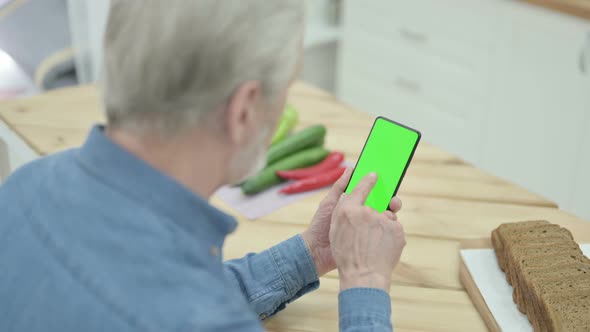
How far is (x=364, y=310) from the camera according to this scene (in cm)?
94

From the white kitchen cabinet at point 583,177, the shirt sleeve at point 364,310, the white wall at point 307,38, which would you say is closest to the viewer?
the shirt sleeve at point 364,310

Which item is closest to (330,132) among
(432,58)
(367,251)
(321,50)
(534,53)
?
(367,251)

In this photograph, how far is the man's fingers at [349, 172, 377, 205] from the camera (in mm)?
1035

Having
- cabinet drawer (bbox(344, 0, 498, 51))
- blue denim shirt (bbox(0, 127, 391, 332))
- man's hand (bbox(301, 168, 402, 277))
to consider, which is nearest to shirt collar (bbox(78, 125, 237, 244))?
blue denim shirt (bbox(0, 127, 391, 332))

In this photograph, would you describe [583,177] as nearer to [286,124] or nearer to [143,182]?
[286,124]

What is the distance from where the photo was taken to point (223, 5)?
741mm

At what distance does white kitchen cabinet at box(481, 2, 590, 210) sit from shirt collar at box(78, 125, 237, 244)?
6.48ft

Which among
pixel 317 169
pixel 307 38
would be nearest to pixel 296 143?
pixel 317 169

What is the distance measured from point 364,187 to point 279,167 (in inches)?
19.3

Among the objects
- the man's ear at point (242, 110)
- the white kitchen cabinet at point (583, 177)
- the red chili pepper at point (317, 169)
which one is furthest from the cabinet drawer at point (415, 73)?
the man's ear at point (242, 110)

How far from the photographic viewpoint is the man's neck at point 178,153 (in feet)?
2.62

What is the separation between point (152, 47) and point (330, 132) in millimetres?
1050

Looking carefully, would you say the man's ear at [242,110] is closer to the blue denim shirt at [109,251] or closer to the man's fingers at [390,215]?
the blue denim shirt at [109,251]

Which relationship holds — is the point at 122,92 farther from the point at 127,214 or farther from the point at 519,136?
the point at 519,136
